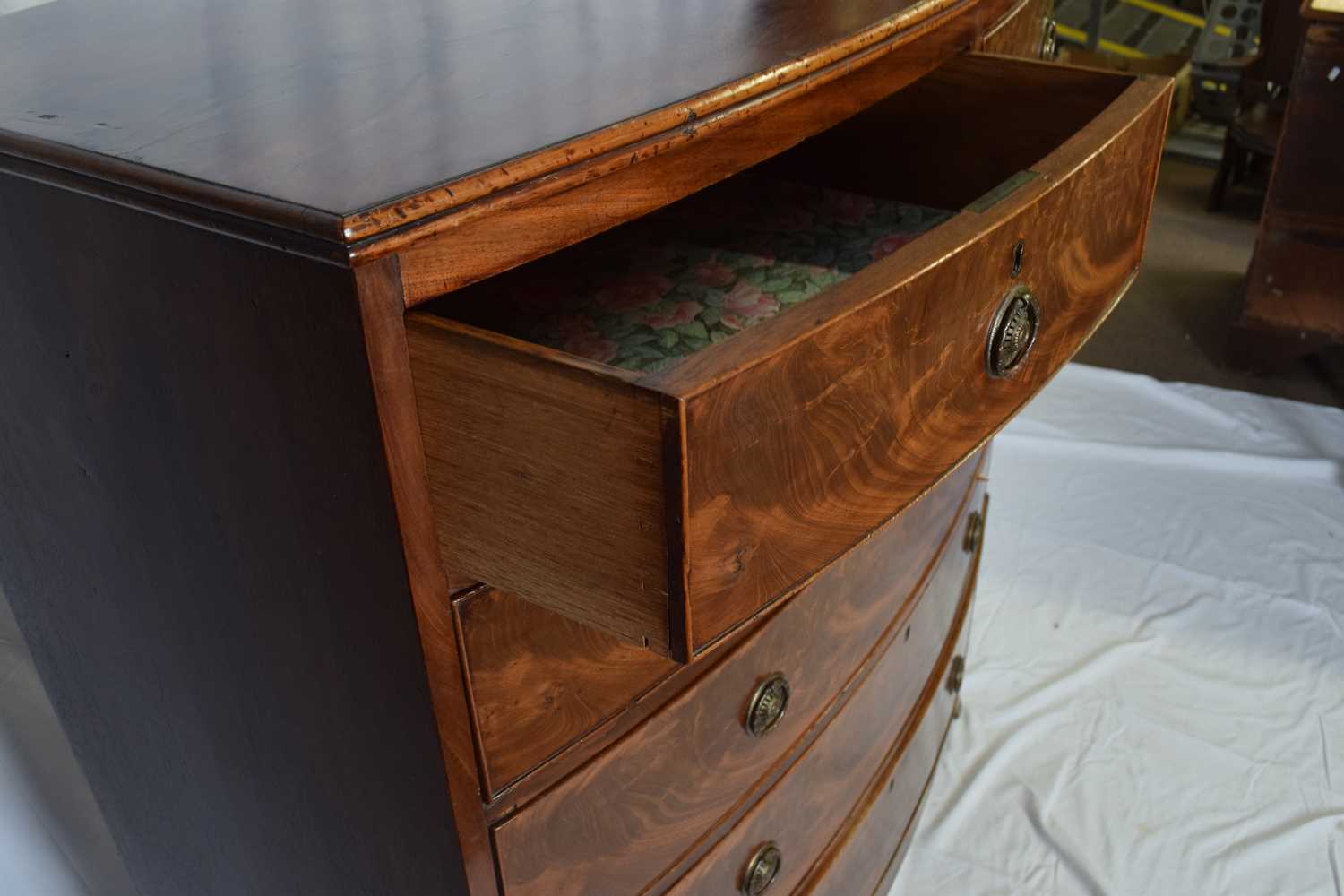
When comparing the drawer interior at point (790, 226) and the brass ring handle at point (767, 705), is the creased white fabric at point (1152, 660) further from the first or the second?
the drawer interior at point (790, 226)

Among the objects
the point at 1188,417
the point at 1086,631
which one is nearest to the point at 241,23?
the point at 1086,631

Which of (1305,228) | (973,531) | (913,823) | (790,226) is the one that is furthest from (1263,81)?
(790,226)

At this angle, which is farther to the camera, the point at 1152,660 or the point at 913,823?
the point at 1152,660

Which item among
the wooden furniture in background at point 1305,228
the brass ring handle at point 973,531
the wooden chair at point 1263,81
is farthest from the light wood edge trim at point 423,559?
the wooden chair at point 1263,81

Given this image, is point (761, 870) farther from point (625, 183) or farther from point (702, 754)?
point (625, 183)

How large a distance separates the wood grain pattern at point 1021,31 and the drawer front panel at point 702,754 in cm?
33

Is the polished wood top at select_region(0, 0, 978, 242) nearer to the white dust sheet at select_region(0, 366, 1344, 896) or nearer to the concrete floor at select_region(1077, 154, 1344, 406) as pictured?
the white dust sheet at select_region(0, 366, 1344, 896)

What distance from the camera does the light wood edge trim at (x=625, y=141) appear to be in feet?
1.36

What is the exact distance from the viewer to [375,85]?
1.83 feet

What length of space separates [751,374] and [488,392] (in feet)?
0.31

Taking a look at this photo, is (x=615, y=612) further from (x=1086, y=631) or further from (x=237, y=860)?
(x=1086, y=631)

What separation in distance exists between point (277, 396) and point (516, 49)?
23 cm

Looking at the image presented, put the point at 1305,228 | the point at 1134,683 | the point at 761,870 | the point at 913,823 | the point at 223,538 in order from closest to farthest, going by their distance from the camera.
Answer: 1. the point at 223,538
2. the point at 761,870
3. the point at 913,823
4. the point at 1134,683
5. the point at 1305,228

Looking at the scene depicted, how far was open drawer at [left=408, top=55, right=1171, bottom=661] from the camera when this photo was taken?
43 centimetres
